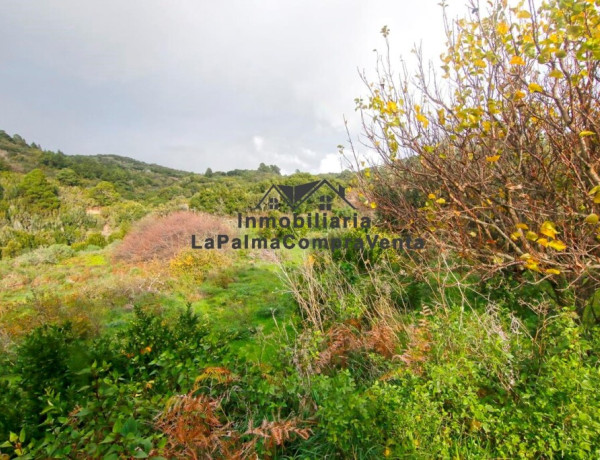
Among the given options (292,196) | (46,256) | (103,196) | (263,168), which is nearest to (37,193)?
(103,196)

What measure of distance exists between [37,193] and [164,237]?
15.2 m

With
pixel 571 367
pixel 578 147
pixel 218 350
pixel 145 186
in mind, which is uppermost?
pixel 145 186

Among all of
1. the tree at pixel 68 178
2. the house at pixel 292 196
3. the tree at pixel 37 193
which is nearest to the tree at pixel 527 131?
the house at pixel 292 196

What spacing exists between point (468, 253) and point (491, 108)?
44.3 inches

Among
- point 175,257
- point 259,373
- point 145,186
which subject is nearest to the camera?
point 259,373

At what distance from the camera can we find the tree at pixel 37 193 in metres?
16.8

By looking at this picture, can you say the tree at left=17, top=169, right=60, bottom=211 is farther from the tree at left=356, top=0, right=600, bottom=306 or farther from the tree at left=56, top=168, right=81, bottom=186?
the tree at left=356, top=0, right=600, bottom=306

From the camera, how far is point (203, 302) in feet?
17.0

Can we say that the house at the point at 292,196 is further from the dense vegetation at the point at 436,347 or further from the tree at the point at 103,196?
the tree at the point at 103,196

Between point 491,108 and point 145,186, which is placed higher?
point 145,186

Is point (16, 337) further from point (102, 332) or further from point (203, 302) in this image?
point (203, 302)

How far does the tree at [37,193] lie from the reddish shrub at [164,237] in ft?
40.8

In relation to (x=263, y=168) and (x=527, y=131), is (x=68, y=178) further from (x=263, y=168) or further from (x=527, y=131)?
(x=527, y=131)

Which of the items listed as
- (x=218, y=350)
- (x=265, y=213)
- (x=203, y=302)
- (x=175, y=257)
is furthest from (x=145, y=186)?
(x=218, y=350)
